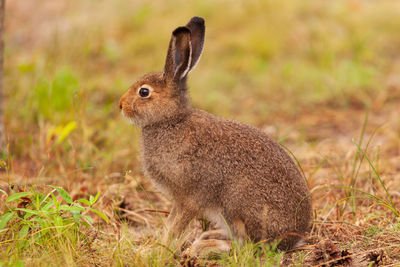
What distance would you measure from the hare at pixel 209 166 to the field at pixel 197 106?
179 millimetres

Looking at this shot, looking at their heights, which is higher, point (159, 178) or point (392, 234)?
point (159, 178)

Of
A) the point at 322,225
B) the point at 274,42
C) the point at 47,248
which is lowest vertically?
the point at 322,225

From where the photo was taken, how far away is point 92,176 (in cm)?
A: 496

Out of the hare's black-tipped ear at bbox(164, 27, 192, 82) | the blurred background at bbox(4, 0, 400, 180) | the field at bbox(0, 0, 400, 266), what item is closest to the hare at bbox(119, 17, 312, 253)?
the hare's black-tipped ear at bbox(164, 27, 192, 82)

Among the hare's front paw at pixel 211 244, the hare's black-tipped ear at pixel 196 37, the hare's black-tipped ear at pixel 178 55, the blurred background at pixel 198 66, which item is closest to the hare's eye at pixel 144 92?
the hare's black-tipped ear at pixel 178 55

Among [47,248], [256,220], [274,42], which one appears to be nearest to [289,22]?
[274,42]

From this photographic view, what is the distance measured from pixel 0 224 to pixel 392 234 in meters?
2.69

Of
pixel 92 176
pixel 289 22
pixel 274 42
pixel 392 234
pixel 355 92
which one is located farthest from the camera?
pixel 289 22

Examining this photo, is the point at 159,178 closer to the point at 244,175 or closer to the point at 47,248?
the point at 244,175

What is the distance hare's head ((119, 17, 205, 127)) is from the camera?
4.15 m

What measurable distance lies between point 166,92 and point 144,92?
19 cm

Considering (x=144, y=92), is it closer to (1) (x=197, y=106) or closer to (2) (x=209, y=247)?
(2) (x=209, y=247)

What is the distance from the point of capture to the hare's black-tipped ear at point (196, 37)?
4148mm

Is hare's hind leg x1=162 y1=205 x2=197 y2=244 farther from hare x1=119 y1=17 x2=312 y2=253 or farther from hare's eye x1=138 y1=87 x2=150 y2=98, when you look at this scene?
hare's eye x1=138 y1=87 x2=150 y2=98
